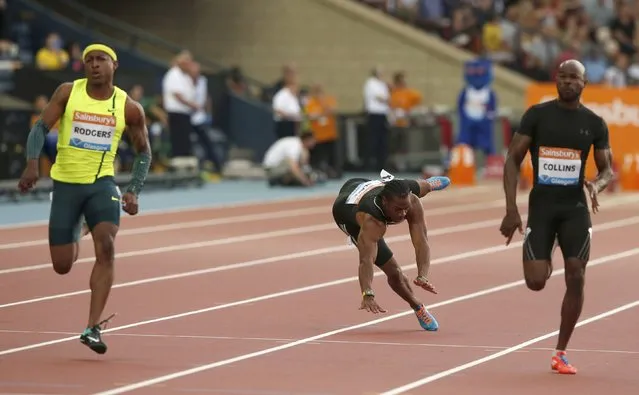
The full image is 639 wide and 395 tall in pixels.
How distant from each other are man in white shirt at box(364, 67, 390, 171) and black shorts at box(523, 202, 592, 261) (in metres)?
23.1

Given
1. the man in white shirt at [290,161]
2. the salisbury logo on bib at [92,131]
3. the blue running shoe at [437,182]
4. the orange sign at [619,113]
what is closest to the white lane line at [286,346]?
the blue running shoe at [437,182]

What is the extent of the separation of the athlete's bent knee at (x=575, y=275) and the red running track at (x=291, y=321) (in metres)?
0.53

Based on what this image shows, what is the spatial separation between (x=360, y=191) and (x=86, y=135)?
2.41 meters

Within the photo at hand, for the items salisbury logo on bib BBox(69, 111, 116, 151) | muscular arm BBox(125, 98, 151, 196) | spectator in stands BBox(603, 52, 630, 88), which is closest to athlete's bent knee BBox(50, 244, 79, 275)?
muscular arm BBox(125, 98, 151, 196)

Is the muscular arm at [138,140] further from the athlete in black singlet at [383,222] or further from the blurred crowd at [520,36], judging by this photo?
the blurred crowd at [520,36]

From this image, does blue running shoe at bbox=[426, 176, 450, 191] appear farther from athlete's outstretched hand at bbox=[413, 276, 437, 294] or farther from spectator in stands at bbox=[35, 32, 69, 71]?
spectator in stands at bbox=[35, 32, 69, 71]

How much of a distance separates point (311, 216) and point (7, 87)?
910 centimetres

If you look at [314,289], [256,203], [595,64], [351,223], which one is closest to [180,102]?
[256,203]

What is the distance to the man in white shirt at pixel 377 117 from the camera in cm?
3425

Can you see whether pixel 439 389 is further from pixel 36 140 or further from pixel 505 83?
pixel 505 83

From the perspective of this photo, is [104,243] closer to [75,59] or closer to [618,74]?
[75,59]

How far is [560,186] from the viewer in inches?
437

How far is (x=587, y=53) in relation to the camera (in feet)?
135

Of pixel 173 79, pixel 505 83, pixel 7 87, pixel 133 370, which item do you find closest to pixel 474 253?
pixel 133 370
